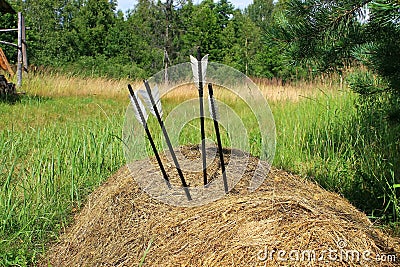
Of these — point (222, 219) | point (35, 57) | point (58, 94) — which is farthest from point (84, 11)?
point (222, 219)

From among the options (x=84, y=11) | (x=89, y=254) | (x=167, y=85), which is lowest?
(x=89, y=254)

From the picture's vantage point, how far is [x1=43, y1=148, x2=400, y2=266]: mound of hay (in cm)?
149

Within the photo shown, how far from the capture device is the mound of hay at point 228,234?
149cm

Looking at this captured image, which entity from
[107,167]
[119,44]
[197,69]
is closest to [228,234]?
[197,69]

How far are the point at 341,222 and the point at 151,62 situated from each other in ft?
78.0

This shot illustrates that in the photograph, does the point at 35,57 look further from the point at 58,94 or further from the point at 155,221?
the point at 155,221

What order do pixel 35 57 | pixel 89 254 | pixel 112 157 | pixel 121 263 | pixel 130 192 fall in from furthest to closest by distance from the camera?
pixel 35 57, pixel 112 157, pixel 130 192, pixel 89 254, pixel 121 263

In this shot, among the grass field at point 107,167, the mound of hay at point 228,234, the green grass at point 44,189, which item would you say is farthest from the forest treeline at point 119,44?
the mound of hay at point 228,234

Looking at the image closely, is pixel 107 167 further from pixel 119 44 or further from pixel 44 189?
pixel 119 44

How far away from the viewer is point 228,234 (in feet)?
5.21

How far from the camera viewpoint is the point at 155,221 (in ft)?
6.09

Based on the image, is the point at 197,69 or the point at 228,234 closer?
the point at 228,234

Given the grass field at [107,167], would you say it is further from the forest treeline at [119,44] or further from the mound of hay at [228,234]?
the forest treeline at [119,44]

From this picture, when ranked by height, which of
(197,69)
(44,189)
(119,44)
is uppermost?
(119,44)
